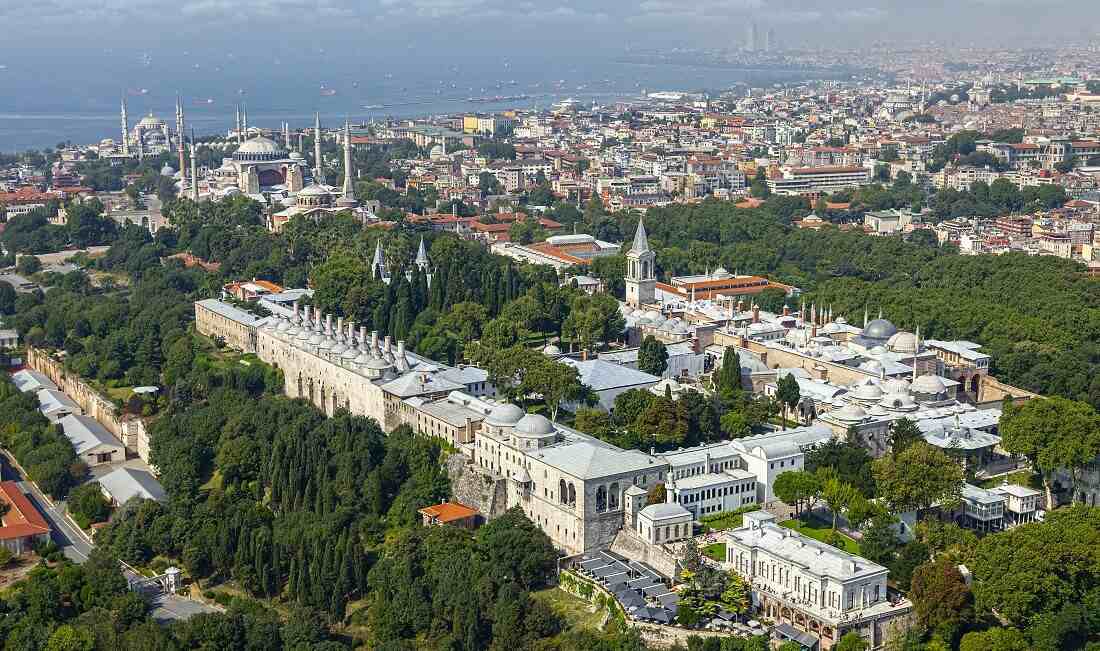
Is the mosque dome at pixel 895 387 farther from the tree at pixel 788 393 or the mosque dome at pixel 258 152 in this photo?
the mosque dome at pixel 258 152

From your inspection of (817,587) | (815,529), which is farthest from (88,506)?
(817,587)

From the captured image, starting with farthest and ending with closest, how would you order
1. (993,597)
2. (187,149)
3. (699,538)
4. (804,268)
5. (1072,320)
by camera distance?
(187,149) < (804,268) < (1072,320) < (699,538) < (993,597)

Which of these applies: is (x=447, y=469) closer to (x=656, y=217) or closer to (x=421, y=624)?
(x=421, y=624)

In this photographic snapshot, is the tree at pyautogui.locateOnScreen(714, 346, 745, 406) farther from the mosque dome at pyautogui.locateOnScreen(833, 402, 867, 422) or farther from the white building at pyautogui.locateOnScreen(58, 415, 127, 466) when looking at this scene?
the white building at pyautogui.locateOnScreen(58, 415, 127, 466)

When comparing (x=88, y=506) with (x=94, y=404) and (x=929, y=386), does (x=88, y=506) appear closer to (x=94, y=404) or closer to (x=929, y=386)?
(x=94, y=404)

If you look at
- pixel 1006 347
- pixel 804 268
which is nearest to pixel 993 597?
pixel 1006 347

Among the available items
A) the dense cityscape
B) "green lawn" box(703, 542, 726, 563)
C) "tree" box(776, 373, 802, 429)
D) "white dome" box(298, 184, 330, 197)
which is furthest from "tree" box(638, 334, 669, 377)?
"white dome" box(298, 184, 330, 197)
